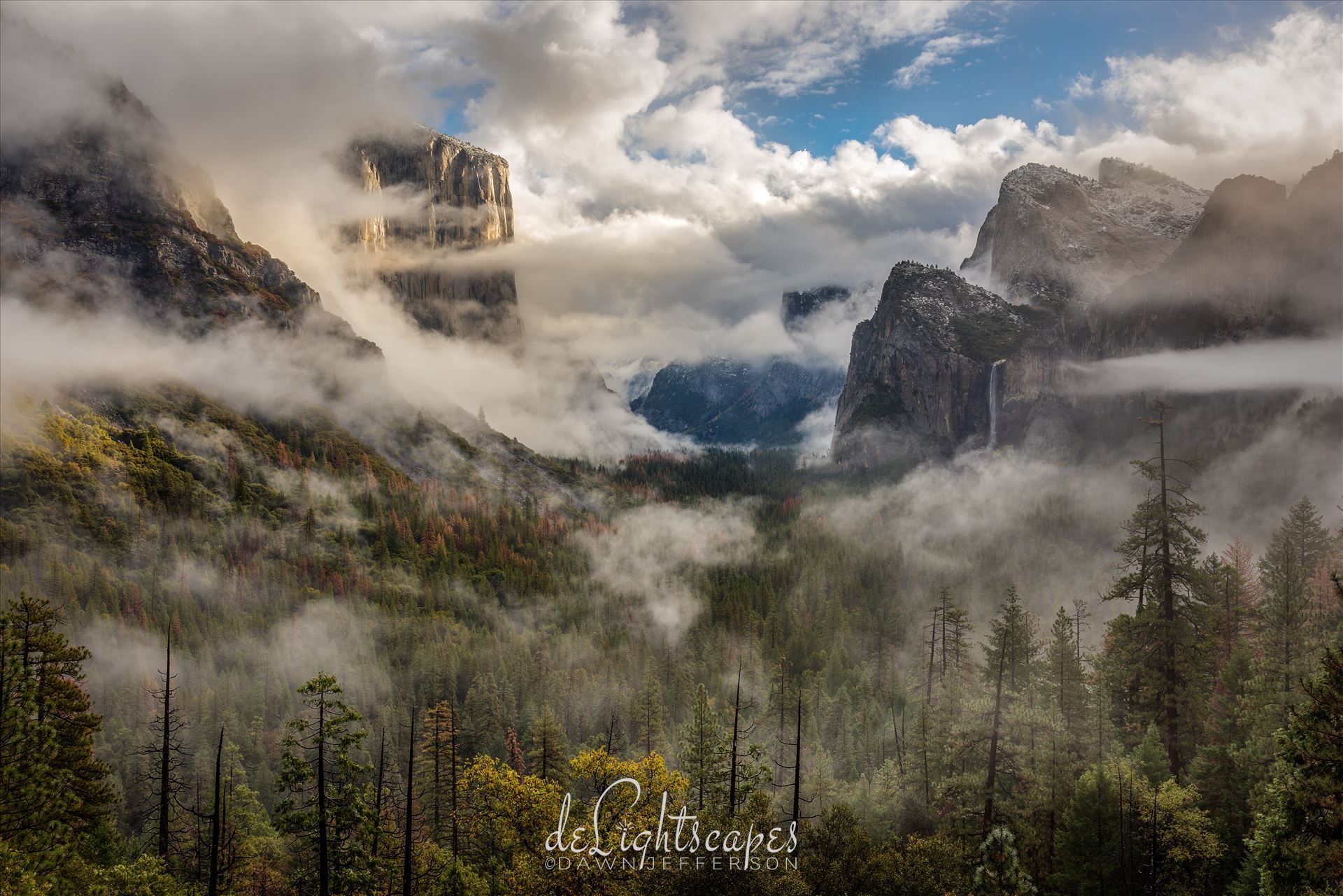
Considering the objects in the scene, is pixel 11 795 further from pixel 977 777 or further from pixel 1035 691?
pixel 1035 691

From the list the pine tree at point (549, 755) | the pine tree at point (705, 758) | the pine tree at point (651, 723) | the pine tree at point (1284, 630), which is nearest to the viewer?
the pine tree at point (1284, 630)

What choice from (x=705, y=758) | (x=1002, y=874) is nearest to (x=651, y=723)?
(x=705, y=758)

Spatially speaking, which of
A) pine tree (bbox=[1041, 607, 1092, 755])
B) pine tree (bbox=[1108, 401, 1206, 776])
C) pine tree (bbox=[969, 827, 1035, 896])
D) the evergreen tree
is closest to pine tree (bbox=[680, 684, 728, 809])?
pine tree (bbox=[969, 827, 1035, 896])

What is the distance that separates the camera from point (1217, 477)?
182m

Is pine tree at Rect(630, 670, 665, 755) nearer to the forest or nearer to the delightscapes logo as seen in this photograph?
the forest

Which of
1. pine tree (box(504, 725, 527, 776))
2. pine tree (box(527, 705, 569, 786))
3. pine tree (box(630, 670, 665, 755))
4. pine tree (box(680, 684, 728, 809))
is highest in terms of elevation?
pine tree (box(680, 684, 728, 809))

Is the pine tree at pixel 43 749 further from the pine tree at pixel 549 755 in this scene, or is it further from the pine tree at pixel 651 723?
the pine tree at pixel 651 723

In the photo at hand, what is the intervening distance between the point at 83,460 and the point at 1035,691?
22937cm

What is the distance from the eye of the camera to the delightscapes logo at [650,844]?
27641 mm

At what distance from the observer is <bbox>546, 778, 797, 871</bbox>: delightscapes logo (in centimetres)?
2764

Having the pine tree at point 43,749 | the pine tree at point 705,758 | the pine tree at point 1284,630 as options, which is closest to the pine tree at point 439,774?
the pine tree at point 705,758

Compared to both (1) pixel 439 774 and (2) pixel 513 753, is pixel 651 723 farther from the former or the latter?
(2) pixel 513 753

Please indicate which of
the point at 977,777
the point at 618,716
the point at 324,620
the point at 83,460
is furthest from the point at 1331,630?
the point at 83,460

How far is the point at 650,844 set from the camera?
3020 cm
